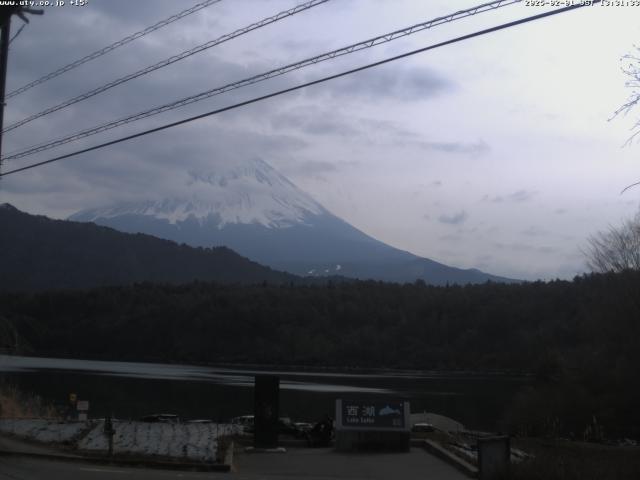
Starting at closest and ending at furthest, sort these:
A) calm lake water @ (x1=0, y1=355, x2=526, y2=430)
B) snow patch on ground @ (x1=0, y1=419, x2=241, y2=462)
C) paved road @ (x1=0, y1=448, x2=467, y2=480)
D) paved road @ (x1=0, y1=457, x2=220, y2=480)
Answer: paved road @ (x1=0, y1=457, x2=220, y2=480) < paved road @ (x1=0, y1=448, x2=467, y2=480) < snow patch on ground @ (x1=0, y1=419, x2=241, y2=462) < calm lake water @ (x1=0, y1=355, x2=526, y2=430)

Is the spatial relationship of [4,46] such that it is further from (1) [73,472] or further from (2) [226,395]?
(2) [226,395]

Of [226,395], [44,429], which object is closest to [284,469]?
[44,429]

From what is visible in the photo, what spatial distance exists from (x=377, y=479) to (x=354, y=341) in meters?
127

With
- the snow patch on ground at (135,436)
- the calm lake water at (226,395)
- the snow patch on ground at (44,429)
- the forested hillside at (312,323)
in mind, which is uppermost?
the forested hillside at (312,323)

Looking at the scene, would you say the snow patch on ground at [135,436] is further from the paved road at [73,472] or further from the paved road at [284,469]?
the paved road at [73,472]

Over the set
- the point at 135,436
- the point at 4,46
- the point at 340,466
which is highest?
the point at 4,46

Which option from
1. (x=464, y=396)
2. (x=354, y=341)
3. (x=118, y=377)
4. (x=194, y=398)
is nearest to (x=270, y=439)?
(x=194, y=398)

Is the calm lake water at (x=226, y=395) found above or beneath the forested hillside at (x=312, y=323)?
beneath

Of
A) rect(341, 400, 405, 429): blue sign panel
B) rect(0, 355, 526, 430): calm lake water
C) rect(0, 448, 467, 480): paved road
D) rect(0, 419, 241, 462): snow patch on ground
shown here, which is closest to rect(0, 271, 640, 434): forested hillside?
rect(0, 355, 526, 430): calm lake water

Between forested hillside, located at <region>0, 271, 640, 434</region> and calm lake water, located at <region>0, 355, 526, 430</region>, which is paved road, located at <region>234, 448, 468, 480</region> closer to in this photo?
calm lake water, located at <region>0, 355, 526, 430</region>

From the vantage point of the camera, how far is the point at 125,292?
163375 mm

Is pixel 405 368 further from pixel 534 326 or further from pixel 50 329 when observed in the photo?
pixel 50 329

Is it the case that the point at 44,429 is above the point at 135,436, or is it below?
above

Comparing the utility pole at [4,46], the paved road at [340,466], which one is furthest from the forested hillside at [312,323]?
the utility pole at [4,46]
